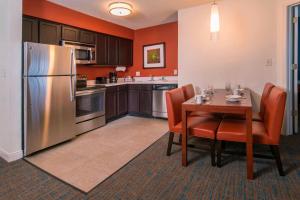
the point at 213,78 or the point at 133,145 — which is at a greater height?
the point at 213,78

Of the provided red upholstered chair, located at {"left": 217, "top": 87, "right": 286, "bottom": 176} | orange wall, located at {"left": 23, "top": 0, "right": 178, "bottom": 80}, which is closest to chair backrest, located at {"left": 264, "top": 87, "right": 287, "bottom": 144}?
red upholstered chair, located at {"left": 217, "top": 87, "right": 286, "bottom": 176}

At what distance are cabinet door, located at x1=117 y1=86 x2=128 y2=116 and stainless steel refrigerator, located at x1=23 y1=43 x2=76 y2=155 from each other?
1.62 metres

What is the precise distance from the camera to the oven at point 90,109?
3.50m

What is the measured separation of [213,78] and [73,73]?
2.54 meters

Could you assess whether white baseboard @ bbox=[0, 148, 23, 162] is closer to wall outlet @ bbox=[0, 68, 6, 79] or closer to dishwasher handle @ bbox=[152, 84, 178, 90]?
wall outlet @ bbox=[0, 68, 6, 79]

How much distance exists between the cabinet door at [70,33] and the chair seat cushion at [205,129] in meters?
2.94

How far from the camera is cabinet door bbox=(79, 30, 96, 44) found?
13.3 ft

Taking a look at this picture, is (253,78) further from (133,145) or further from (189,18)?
→ (133,145)

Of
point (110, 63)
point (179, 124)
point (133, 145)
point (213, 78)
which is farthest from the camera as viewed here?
point (110, 63)

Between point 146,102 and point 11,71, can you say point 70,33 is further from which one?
point 146,102

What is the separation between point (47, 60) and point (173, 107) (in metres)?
1.86

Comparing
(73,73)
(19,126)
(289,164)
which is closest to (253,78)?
(289,164)

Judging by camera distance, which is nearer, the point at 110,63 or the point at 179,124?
the point at 179,124

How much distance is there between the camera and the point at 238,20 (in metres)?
3.48
